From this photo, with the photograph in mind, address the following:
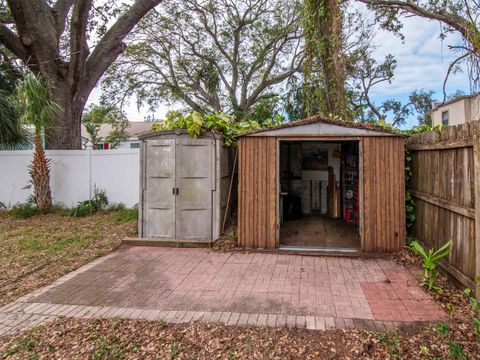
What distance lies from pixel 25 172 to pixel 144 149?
5306 millimetres

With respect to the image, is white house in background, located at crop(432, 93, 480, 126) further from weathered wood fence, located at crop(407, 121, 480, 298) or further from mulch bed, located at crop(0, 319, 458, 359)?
mulch bed, located at crop(0, 319, 458, 359)

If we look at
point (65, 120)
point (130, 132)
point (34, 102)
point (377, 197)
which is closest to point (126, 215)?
point (34, 102)

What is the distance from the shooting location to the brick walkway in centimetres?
353

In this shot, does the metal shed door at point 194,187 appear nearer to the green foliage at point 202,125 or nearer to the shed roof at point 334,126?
the green foliage at point 202,125

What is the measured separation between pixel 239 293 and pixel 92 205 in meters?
6.32

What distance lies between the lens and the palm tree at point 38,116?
7851 millimetres

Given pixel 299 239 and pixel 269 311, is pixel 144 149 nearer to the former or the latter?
pixel 299 239

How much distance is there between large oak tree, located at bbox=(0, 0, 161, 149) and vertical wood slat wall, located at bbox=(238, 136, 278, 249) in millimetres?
6464

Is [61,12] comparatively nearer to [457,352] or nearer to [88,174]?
[88,174]

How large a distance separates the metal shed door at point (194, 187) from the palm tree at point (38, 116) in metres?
4.00

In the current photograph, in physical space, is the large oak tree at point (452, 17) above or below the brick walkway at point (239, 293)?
above

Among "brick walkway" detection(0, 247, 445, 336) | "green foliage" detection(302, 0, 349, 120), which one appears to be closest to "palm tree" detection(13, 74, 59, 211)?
"brick walkway" detection(0, 247, 445, 336)

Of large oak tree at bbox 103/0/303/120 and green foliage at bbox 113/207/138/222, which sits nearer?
green foliage at bbox 113/207/138/222

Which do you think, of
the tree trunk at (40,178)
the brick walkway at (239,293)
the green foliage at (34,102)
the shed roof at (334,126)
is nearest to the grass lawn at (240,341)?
the brick walkway at (239,293)
